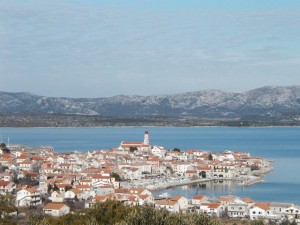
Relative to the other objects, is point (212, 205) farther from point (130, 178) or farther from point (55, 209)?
point (130, 178)

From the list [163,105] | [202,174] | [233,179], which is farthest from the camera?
[163,105]

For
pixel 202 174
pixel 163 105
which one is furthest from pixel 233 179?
pixel 163 105

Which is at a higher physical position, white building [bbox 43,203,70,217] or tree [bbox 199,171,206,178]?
white building [bbox 43,203,70,217]

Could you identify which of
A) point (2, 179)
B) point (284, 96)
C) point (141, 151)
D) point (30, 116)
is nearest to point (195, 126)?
point (30, 116)

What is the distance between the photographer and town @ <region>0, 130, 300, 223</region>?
21.4 metres

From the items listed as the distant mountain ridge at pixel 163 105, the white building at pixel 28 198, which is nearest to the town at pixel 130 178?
the white building at pixel 28 198

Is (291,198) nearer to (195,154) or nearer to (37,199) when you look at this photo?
(37,199)

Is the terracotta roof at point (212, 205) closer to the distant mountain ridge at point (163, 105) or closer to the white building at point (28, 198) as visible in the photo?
the white building at point (28, 198)

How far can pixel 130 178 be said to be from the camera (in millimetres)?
32344

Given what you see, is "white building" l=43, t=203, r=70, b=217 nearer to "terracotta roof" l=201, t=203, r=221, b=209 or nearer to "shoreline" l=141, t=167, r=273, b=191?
"terracotta roof" l=201, t=203, r=221, b=209

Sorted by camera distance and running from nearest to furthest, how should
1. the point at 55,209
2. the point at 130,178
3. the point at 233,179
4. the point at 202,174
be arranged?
the point at 55,209
the point at 130,178
the point at 233,179
the point at 202,174

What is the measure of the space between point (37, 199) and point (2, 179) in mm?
5590

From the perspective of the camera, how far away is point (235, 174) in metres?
35.6

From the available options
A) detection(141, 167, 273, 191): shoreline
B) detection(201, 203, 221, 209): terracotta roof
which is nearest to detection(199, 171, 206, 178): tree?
detection(141, 167, 273, 191): shoreline
